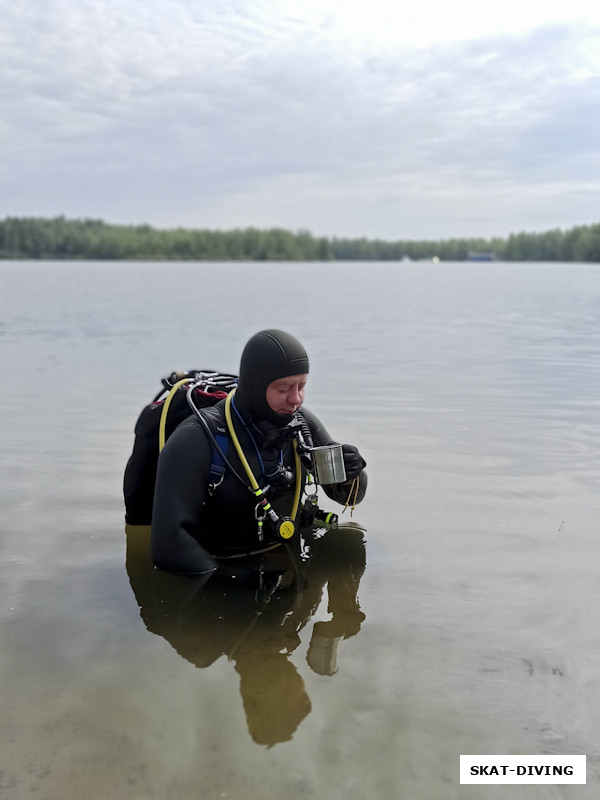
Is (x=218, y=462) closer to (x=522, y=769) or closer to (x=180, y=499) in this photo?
(x=180, y=499)

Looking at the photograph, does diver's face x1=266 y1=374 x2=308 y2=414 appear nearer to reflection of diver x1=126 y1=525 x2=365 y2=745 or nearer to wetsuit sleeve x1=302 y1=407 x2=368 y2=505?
wetsuit sleeve x1=302 y1=407 x2=368 y2=505

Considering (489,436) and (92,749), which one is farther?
(489,436)

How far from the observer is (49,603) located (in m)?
4.76

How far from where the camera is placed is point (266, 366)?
4.57 metres

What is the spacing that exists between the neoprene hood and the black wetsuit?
0.11m

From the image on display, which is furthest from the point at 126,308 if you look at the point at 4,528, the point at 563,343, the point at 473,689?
the point at 473,689

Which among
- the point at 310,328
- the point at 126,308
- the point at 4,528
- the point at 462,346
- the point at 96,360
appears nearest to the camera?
the point at 4,528

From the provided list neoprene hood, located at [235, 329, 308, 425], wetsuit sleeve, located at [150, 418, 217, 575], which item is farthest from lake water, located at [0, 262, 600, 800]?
neoprene hood, located at [235, 329, 308, 425]

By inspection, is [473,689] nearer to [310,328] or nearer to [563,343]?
[563,343]

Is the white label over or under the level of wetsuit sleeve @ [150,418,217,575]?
under

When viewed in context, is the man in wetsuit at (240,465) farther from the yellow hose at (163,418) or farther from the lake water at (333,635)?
the lake water at (333,635)

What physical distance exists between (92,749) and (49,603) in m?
1.62

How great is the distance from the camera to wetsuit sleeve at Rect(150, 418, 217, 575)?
4.49 m

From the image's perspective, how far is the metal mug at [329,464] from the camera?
15.6 feet
